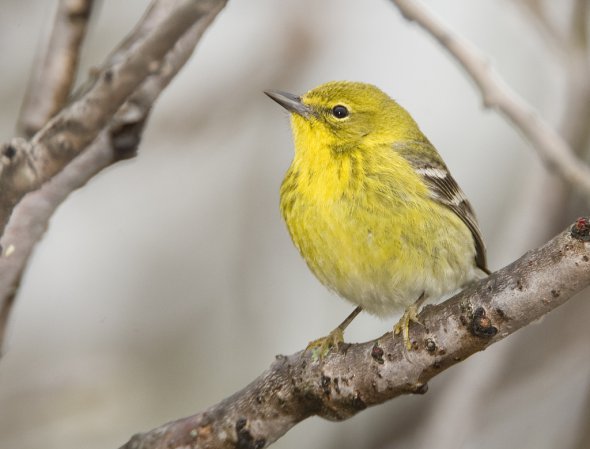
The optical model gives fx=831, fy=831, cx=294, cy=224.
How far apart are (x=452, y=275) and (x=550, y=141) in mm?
1083

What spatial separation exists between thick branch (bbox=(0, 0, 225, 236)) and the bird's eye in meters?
2.30

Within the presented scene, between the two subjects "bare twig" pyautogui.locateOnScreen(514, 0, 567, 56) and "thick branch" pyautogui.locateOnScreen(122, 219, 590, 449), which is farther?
"bare twig" pyautogui.locateOnScreen(514, 0, 567, 56)

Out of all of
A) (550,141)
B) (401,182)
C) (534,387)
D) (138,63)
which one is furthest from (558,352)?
(138,63)

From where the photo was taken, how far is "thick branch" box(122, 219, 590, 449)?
2801mm

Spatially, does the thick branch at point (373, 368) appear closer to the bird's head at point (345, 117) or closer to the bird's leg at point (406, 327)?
the bird's leg at point (406, 327)

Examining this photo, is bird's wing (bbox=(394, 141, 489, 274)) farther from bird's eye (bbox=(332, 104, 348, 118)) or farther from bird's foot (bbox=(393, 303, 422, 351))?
bird's foot (bbox=(393, 303, 422, 351))

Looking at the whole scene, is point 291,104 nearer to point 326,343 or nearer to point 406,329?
point 326,343

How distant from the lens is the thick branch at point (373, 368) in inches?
110

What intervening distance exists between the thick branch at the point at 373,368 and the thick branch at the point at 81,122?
114 cm

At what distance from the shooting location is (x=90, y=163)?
3465 millimetres

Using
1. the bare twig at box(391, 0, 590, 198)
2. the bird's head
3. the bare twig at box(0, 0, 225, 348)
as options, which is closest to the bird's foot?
the bare twig at box(391, 0, 590, 198)

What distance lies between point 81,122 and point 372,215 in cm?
187

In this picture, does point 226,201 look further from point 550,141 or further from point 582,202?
point 550,141

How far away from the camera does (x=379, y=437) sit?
5.73 metres
